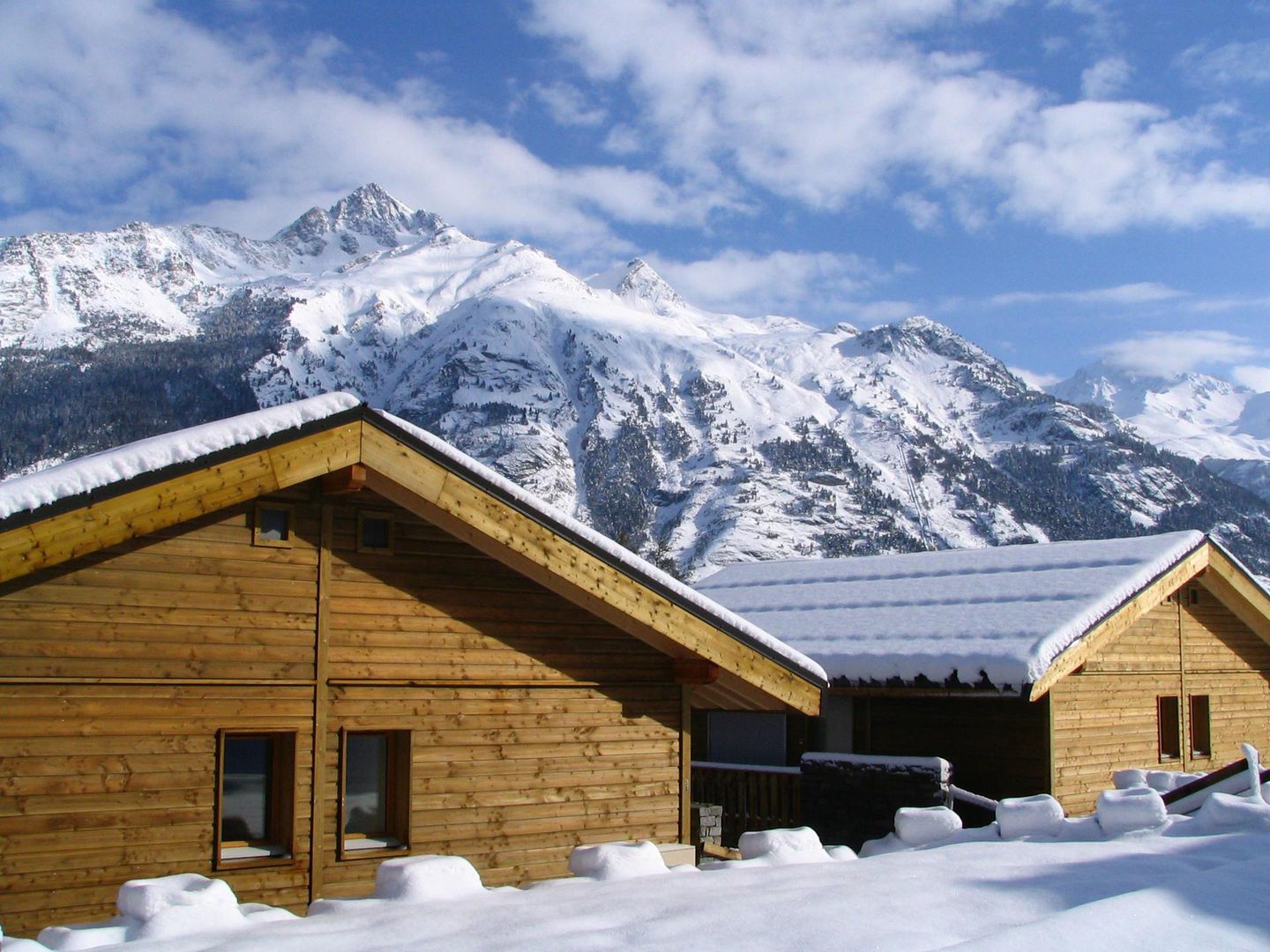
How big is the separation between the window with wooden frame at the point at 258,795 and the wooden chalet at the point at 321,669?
2cm

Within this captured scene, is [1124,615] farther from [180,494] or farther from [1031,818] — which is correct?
[180,494]

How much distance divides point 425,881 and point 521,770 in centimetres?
388

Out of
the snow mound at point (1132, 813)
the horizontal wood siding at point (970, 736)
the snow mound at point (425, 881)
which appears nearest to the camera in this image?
the snow mound at point (425, 881)

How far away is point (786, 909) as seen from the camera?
585 centimetres

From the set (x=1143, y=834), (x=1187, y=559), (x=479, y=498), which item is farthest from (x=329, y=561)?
(x=1187, y=559)

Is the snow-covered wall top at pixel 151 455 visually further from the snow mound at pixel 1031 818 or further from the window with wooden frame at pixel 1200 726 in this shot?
the window with wooden frame at pixel 1200 726

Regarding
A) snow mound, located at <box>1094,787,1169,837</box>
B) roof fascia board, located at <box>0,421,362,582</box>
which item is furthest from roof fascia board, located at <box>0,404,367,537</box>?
snow mound, located at <box>1094,787,1169,837</box>

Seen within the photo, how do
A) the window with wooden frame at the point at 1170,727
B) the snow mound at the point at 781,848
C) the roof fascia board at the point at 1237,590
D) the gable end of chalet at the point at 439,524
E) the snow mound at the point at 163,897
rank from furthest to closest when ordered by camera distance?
1. the roof fascia board at the point at 1237,590
2. the window with wooden frame at the point at 1170,727
3. the snow mound at the point at 781,848
4. the gable end of chalet at the point at 439,524
5. the snow mound at the point at 163,897

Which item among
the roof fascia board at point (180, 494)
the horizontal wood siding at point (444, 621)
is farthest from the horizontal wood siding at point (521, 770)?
the roof fascia board at point (180, 494)

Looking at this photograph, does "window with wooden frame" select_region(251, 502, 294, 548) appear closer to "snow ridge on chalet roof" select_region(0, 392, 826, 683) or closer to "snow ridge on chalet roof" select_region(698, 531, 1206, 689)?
"snow ridge on chalet roof" select_region(0, 392, 826, 683)

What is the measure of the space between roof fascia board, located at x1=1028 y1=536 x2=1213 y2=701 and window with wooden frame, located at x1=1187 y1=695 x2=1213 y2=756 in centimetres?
239

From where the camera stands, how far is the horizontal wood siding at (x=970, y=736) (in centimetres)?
1540

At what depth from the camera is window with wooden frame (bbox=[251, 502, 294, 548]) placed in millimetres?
9102

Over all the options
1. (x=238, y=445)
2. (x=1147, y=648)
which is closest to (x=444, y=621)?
(x=238, y=445)
